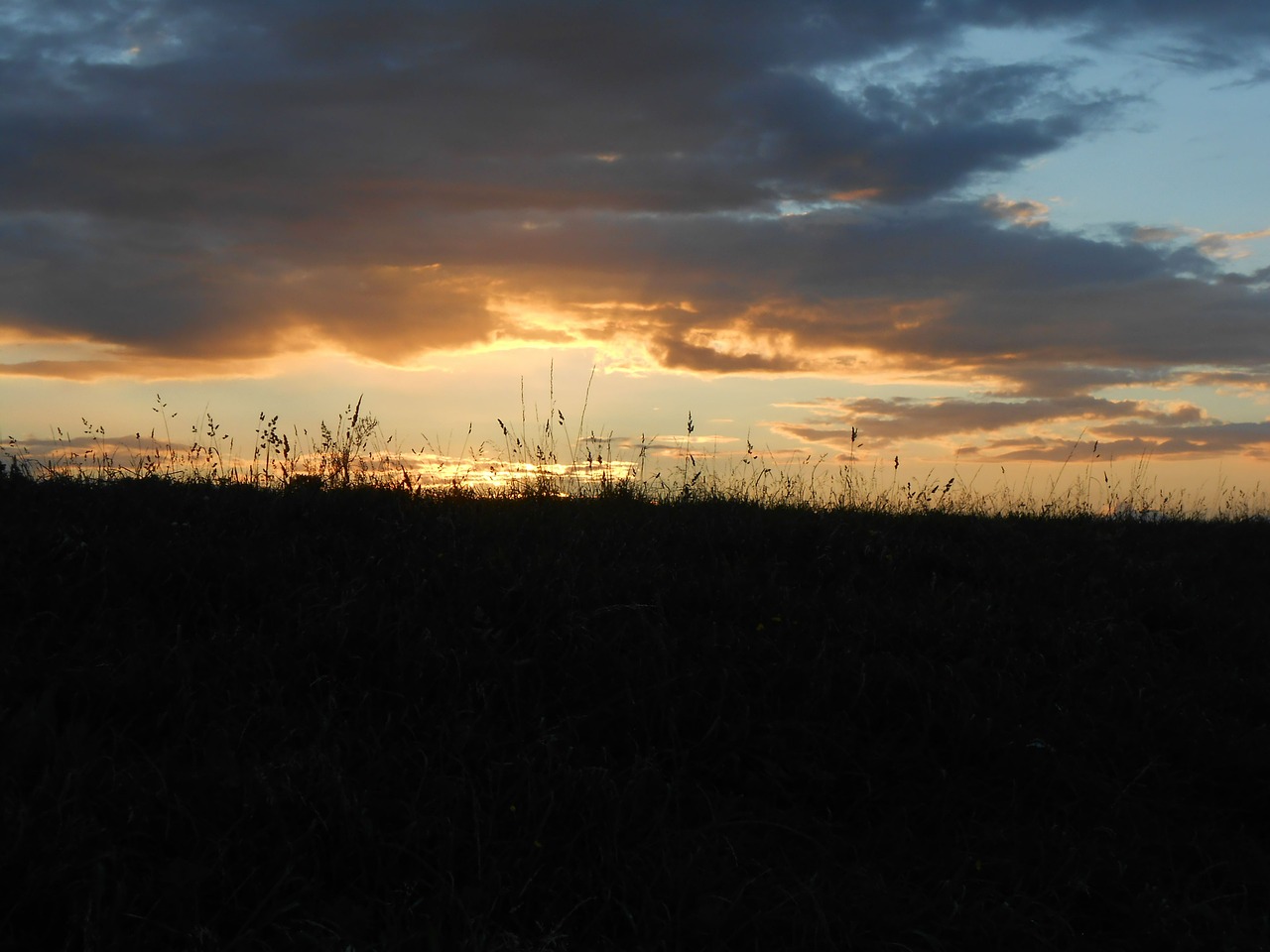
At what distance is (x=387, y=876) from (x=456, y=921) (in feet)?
1.08

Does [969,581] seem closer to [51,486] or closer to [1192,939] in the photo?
[1192,939]

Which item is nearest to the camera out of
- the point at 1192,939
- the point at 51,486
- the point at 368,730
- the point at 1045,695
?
the point at 1192,939

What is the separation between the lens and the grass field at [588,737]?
315 centimetres

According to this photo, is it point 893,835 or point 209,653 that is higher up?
point 209,653

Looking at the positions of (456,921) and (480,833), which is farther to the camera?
(480,833)

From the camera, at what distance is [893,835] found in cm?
388

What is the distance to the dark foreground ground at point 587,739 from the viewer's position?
3.15 metres

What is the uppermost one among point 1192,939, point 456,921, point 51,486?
point 51,486

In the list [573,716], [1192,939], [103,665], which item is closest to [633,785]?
[573,716]

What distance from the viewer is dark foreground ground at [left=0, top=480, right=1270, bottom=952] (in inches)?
124

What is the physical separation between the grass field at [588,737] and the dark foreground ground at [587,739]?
0.02 m

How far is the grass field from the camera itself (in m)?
3.15

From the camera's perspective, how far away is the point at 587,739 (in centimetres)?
426

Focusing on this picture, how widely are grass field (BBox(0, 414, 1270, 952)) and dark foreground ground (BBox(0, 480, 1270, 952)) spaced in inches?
0.7
